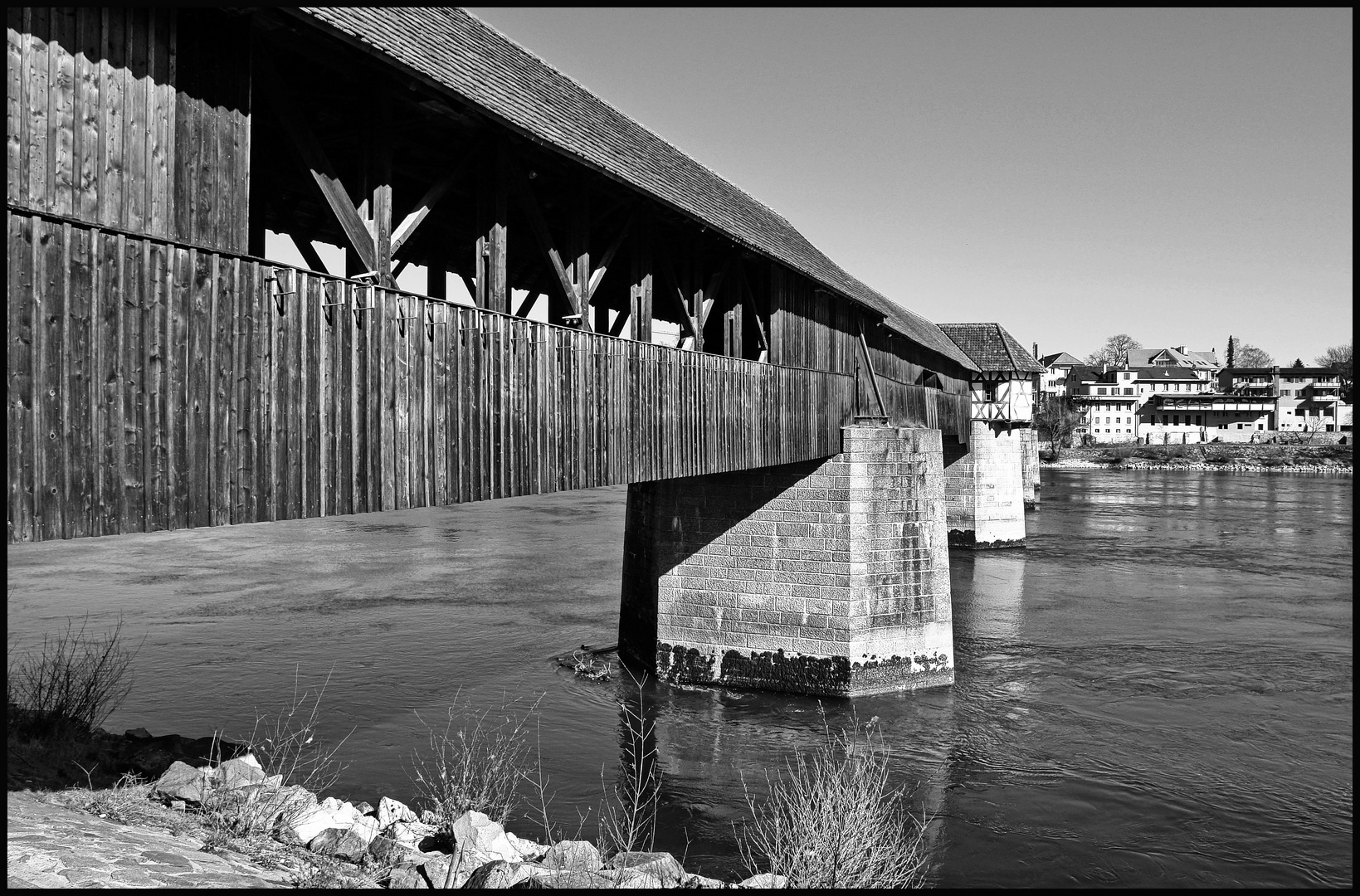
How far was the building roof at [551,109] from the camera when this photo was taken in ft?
18.8

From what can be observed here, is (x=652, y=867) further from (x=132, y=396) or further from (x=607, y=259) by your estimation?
(x=607, y=259)

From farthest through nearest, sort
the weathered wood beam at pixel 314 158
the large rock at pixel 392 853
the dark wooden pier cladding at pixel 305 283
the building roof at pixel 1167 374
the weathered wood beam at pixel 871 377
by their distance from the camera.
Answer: the building roof at pixel 1167 374 < the weathered wood beam at pixel 871 377 < the large rock at pixel 392 853 < the weathered wood beam at pixel 314 158 < the dark wooden pier cladding at pixel 305 283

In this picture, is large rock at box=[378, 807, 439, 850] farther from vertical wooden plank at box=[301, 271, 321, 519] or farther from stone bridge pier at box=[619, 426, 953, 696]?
stone bridge pier at box=[619, 426, 953, 696]

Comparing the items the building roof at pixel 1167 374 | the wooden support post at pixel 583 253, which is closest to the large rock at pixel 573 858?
the wooden support post at pixel 583 253

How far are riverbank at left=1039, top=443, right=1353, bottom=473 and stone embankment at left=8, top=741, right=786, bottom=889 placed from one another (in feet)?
213

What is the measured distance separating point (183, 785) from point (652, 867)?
2.80 metres

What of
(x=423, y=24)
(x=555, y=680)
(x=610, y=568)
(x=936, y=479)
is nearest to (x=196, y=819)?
(x=423, y=24)

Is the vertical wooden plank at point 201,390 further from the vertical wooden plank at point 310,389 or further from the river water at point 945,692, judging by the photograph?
the river water at point 945,692

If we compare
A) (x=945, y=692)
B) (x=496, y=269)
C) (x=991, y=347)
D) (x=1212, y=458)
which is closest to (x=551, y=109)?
(x=496, y=269)

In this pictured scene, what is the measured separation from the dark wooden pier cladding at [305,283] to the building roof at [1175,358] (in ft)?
272

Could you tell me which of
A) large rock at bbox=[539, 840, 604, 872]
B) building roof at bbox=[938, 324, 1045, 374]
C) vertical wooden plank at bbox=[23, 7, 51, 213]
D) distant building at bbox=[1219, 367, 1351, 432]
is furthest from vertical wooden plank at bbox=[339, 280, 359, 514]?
distant building at bbox=[1219, 367, 1351, 432]

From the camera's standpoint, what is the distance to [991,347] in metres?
29.5

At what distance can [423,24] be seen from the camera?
6652 millimetres

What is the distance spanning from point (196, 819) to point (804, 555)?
7.27m
